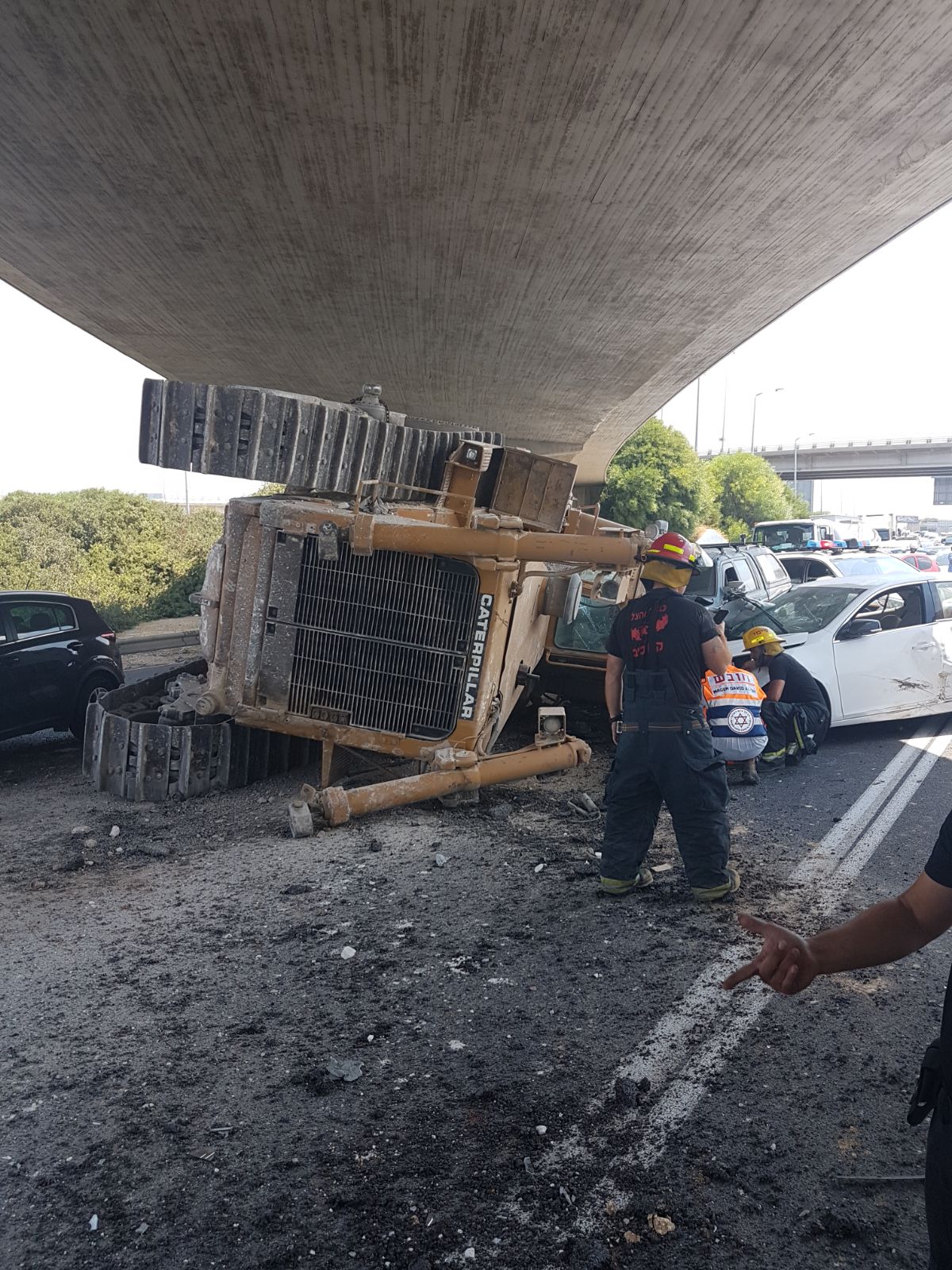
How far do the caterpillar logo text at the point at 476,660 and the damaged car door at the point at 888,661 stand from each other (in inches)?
191

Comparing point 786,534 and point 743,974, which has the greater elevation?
point 786,534

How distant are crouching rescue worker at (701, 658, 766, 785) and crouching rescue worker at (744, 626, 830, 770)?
0.67 m

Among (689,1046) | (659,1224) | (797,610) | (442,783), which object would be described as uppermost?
(797,610)

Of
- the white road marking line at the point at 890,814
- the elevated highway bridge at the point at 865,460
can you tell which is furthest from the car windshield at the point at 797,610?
the elevated highway bridge at the point at 865,460

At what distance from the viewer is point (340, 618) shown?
716cm

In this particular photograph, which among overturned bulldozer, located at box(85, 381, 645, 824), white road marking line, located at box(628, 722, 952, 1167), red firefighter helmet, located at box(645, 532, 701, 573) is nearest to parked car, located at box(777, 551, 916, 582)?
white road marking line, located at box(628, 722, 952, 1167)

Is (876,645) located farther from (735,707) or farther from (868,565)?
(868,565)

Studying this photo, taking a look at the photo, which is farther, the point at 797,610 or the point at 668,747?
the point at 797,610

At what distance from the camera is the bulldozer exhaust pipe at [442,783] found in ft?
22.1

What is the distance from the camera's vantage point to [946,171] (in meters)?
16.1

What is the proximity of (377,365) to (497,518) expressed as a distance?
2091 cm

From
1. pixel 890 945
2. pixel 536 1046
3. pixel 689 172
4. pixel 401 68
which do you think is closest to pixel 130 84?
pixel 401 68

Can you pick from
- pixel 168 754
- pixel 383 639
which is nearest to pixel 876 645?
pixel 383 639

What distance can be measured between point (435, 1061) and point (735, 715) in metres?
5.21
